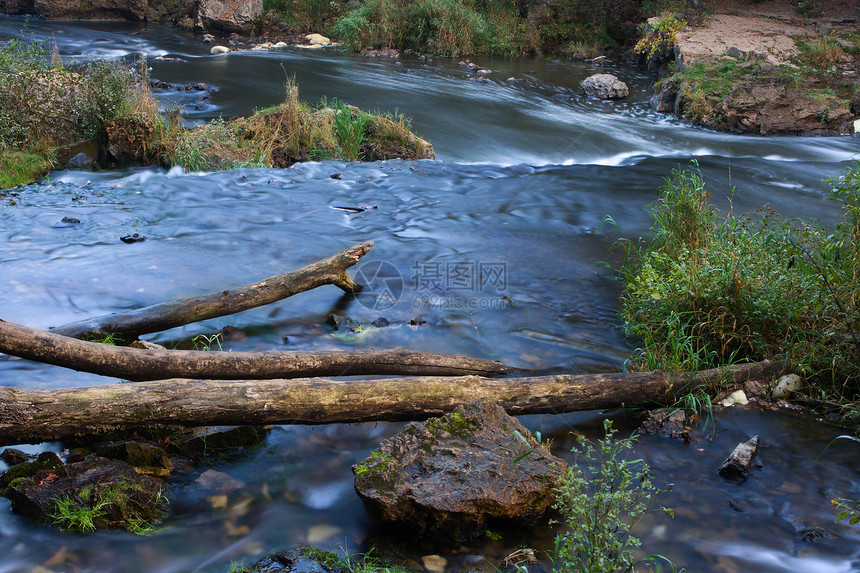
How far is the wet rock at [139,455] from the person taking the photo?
3270mm

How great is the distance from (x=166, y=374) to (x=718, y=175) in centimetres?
934

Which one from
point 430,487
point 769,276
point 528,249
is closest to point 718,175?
point 528,249

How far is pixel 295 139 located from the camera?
1044 cm

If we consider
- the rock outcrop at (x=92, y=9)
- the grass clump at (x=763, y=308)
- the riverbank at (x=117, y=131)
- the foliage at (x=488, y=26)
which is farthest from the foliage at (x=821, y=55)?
the rock outcrop at (x=92, y=9)

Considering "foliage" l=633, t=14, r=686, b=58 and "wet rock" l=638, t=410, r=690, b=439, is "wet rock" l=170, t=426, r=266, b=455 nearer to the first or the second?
"wet rock" l=638, t=410, r=690, b=439

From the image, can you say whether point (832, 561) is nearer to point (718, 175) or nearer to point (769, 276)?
point (769, 276)

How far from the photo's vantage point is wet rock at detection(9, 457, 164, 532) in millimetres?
2932

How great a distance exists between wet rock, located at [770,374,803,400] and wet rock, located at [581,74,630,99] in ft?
43.5

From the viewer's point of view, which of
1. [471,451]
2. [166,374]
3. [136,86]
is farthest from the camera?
[136,86]

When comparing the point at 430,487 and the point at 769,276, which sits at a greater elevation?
the point at 769,276

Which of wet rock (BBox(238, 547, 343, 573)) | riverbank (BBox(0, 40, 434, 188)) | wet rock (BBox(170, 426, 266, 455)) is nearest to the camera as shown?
wet rock (BBox(238, 547, 343, 573))

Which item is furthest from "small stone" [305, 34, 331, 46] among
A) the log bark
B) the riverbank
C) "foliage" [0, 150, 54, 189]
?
the log bark

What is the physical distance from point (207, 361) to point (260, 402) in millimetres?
520

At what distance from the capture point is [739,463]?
355 centimetres
